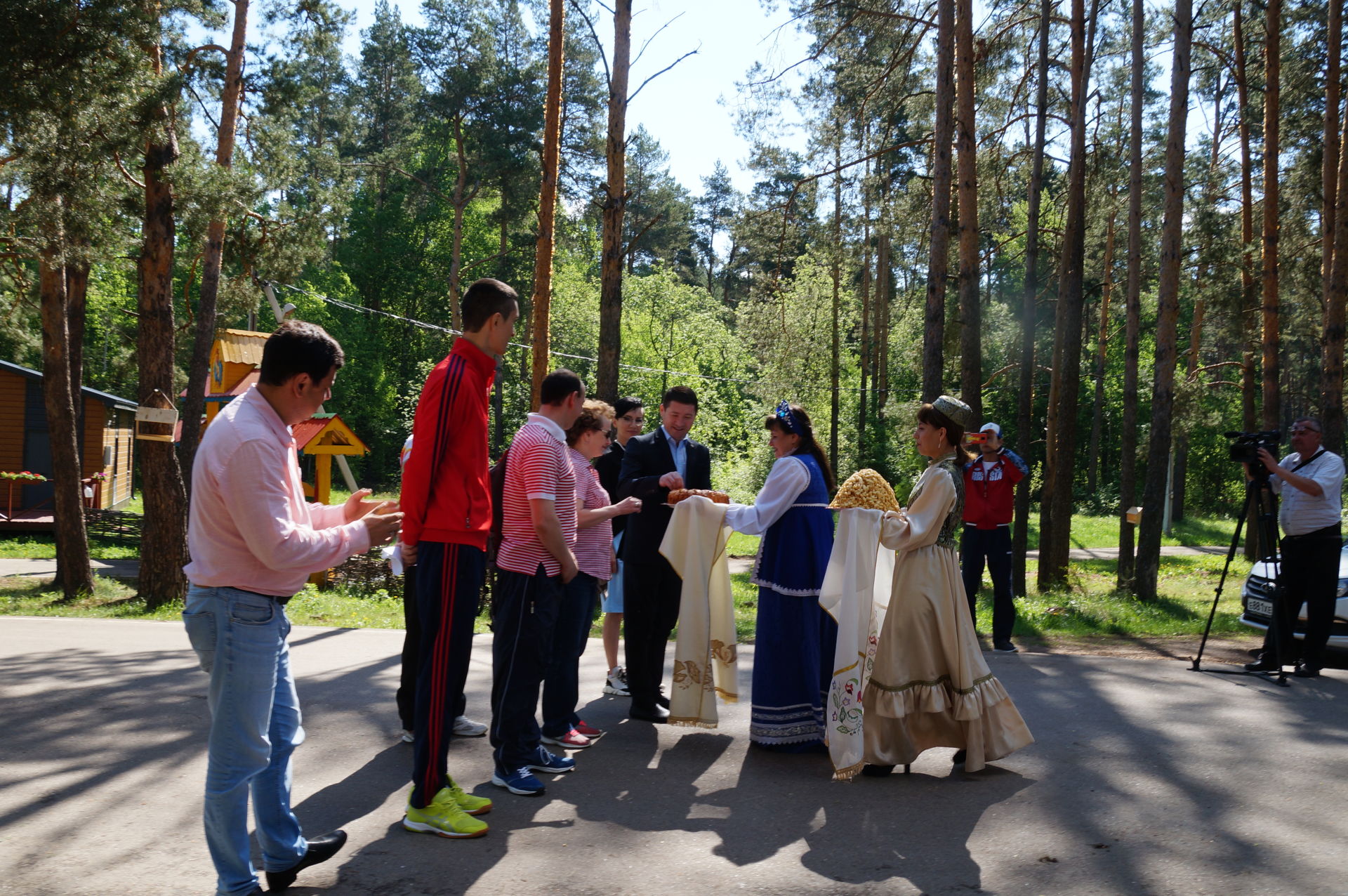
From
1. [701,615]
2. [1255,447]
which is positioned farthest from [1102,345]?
[701,615]

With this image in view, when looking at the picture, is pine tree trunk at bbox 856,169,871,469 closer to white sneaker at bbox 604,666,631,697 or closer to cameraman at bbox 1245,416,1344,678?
cameraman at bbox 1245,416,1344,678

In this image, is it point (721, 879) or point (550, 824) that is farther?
point (550, 824)

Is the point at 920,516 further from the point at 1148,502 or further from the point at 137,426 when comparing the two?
the point at 137,426

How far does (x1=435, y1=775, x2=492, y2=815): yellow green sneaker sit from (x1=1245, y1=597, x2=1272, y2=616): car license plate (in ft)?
26.4

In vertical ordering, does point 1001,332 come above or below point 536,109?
below

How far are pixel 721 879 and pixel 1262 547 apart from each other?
7.44 metres

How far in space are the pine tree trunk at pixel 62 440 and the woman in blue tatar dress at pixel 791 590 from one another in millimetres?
13455

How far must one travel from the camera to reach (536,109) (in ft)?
108

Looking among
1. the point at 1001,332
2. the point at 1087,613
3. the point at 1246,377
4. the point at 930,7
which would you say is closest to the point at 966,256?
the point at 930,7

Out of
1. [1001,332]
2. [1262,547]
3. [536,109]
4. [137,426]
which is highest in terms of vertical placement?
[536,109]

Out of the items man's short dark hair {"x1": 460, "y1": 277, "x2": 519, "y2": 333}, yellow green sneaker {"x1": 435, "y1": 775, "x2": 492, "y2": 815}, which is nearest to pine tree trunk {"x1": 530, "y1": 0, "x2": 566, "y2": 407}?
man's short dark hair {"x1": 460, "y1": 277, "x2": 519, "y2": 333}

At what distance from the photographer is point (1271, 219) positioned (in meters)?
16.9

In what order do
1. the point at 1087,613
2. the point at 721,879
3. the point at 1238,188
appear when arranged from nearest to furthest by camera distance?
the point at 721,879 < the point at 1087,613 < the point at 1238,188

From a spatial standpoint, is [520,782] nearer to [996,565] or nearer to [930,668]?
[930,668]
